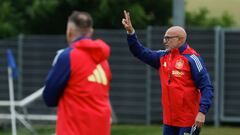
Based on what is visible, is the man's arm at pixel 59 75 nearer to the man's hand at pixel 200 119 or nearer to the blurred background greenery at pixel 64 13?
the man's hand at pixel 200 119

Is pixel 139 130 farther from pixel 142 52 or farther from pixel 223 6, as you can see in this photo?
pixel 223 6

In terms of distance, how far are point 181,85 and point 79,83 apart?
8.71 ft

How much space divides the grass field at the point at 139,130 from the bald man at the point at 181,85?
25.3 ft

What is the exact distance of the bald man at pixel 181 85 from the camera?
9633 mm

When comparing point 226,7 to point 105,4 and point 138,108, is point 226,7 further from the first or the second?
point 138,108

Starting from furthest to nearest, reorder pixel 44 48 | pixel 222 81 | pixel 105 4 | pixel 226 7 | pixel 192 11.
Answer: pixel 226 7, pixel 192 11, pixel 105 4, pixel 44 48, pixel 222 81

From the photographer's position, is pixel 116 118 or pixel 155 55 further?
pixel 116 118

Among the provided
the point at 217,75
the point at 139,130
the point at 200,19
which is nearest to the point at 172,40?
the point at 139,130

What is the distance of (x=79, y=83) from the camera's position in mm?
7277

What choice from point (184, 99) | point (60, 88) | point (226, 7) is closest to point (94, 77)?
point (60, 88)

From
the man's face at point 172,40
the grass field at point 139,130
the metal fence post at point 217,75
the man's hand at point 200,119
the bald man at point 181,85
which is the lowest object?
the grass field at point 139,130

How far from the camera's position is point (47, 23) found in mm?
24703

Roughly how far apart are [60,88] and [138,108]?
43.8ft

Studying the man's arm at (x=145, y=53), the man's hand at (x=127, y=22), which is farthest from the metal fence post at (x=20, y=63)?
the man's hand at (x=127, y=22)
